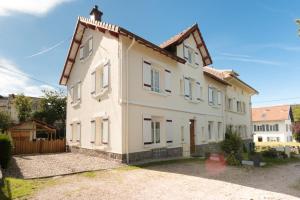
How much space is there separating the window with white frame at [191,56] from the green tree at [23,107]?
28.3 m

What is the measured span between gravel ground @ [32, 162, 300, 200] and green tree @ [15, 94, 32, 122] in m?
32.0

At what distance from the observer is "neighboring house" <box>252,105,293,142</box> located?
49.8m

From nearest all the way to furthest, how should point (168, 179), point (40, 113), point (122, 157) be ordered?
1. point (168, 179)
2. point (122, 157)
3. point (40, 113)

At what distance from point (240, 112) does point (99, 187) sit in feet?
78.8

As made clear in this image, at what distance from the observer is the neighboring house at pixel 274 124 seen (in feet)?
163

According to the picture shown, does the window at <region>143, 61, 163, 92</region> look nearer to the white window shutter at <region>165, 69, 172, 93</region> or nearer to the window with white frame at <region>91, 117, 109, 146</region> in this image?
the white window shutter at <region>165, 69, 172, 93</region>

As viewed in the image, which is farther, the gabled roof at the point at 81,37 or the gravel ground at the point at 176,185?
the gabled roof at the point at 81,37

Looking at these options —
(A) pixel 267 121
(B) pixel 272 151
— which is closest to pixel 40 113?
(B) pixel 272 151

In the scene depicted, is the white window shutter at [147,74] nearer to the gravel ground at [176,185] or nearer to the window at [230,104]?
the gravel ground at [176,185]

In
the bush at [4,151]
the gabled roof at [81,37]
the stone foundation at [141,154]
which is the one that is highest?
the gabled roof at [81,37]

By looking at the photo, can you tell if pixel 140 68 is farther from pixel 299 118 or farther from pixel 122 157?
pixel 299 118

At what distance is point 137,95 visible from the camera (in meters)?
13.2

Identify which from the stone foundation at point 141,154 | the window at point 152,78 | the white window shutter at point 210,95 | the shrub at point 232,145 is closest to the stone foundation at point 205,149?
the shrub at point 232,145

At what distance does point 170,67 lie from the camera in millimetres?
16156
